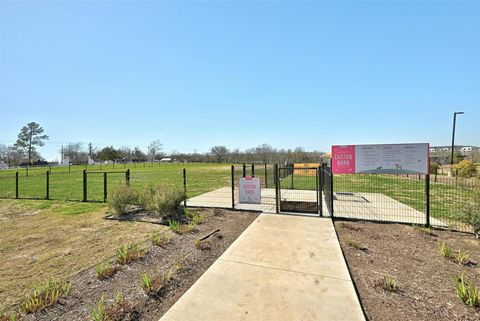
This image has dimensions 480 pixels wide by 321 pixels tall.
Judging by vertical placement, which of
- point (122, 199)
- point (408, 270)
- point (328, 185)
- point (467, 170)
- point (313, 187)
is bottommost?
point (408, 270)

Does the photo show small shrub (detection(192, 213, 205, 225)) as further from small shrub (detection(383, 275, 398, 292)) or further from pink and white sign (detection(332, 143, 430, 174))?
pink and white sign (detection(332, 143, 430, 174))

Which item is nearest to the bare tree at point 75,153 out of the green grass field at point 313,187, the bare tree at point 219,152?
the bare tree at point 219,152

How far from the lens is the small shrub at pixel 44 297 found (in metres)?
2.51

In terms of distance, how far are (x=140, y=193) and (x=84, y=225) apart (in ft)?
5.66

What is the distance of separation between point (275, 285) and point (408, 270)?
221 cm

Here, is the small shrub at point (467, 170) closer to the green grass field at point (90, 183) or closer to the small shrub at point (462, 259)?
the small shrub at point (462, 259)

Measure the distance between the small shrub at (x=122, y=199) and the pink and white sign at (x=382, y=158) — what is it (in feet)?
22.1

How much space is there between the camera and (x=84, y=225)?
234 inches

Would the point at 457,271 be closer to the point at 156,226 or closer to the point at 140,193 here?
the point at 156,226

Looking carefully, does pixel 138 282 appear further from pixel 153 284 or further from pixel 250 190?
pixel 250 190

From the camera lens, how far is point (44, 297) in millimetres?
2699

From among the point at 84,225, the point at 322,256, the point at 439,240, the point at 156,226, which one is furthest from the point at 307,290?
the point at 84,225

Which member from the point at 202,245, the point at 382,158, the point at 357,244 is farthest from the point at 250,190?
the point at 382,158

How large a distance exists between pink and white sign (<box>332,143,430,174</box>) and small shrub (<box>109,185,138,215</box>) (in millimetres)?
6747
